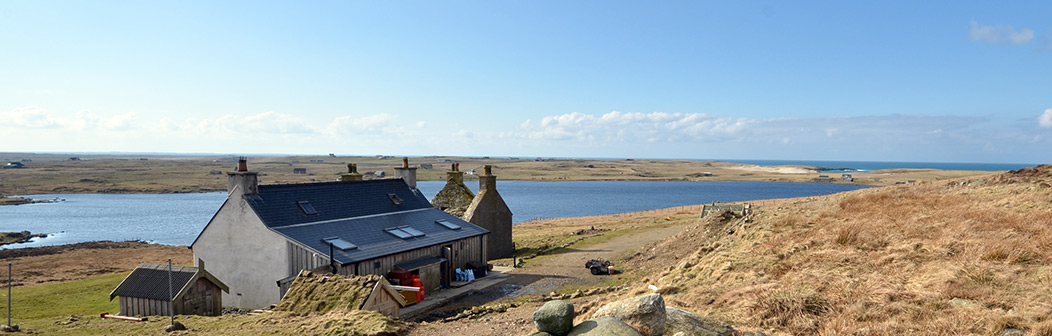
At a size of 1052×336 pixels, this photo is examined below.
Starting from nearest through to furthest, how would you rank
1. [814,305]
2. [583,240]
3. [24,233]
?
1. [814,305]
2. [583,240]
3. [24,233]

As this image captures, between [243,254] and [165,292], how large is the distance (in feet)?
18.0

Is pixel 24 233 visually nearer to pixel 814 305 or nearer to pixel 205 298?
pixel 205 298

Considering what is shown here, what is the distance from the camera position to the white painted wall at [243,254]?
2825cm

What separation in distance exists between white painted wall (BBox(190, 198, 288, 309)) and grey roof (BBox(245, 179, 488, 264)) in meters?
0.68

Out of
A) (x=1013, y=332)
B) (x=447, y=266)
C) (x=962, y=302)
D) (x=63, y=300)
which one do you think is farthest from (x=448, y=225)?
(x=1013, y=332)

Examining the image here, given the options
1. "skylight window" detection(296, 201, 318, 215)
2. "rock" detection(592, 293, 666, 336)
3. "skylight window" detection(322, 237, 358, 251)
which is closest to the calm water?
"skylight window" detection(296, 201, 318, 215)

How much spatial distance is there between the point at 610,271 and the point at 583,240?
52.8ft

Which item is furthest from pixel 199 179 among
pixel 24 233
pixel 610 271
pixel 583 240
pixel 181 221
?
pixel 610 271

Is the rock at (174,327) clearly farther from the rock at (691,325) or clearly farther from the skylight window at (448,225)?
the skylight window at (448,225)

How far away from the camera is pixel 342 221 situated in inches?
1264

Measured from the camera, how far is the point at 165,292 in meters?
23.9

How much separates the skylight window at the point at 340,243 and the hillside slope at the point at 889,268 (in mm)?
15460

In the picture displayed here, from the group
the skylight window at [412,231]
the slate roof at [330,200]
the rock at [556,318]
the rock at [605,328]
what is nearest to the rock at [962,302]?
the rock at [605,328]

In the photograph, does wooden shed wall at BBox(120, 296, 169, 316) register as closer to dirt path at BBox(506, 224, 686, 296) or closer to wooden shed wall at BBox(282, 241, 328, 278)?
wooden shed wall at BBox(282, 241, 328, 278)
